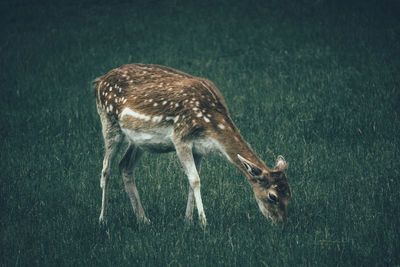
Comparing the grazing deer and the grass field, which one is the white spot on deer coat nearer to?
the grazing deer

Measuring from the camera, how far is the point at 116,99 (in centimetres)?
626

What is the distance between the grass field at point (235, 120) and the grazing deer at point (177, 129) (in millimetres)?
387

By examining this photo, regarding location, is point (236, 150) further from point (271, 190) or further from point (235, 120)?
point (235, 120)

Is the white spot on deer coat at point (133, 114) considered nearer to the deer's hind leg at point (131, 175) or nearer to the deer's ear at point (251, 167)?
the deer's hind leg at point (131, 175)

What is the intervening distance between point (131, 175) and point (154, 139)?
0.85 m

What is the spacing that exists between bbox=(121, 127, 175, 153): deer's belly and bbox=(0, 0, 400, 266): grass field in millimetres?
823

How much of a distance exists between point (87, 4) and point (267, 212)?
1394 cm

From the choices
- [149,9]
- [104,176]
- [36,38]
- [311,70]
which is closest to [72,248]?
[104,176]

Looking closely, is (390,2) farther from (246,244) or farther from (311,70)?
(246,244)

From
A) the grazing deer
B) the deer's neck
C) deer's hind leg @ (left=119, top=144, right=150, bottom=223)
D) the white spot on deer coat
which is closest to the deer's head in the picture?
the grazing deer

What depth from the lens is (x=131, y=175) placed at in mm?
6406

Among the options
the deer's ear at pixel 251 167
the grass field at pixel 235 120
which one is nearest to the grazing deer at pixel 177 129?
the deer's ear at pixel 251 167

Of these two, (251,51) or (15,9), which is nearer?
(251,51)

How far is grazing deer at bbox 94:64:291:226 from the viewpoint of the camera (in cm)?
528
